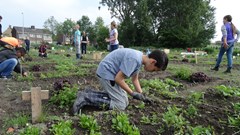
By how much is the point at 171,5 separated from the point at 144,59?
113ft

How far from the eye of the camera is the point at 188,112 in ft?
13.2

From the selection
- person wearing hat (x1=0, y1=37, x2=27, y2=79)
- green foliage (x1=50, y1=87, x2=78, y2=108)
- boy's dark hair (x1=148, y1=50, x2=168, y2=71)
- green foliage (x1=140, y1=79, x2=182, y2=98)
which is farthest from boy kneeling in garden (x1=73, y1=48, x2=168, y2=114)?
person wearing hat (x1=0, y1=37, x2=27, y2=79)

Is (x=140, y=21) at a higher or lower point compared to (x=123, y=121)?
higher

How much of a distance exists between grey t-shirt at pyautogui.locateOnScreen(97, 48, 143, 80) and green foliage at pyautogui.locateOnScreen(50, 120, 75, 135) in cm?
98

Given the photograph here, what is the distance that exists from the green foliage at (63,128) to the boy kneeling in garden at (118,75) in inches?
23.9

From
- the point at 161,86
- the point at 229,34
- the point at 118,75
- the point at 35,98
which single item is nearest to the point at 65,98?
the point at 35,98

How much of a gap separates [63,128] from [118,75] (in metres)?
1.05

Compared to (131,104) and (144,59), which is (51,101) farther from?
(144,59)

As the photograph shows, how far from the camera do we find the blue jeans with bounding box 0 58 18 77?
23.2 feet

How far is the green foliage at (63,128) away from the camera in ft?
10.5

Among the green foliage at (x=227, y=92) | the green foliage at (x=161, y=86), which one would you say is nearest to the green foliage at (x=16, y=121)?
the green foliage at (x=161, y=86)

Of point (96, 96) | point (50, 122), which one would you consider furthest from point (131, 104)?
point (50, 122)

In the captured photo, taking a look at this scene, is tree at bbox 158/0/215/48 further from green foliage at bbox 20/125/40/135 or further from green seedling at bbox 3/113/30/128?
green foliage at bbox 20/125/40/135

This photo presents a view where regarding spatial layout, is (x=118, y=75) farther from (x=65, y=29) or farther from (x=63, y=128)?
(x=65, y=29)
